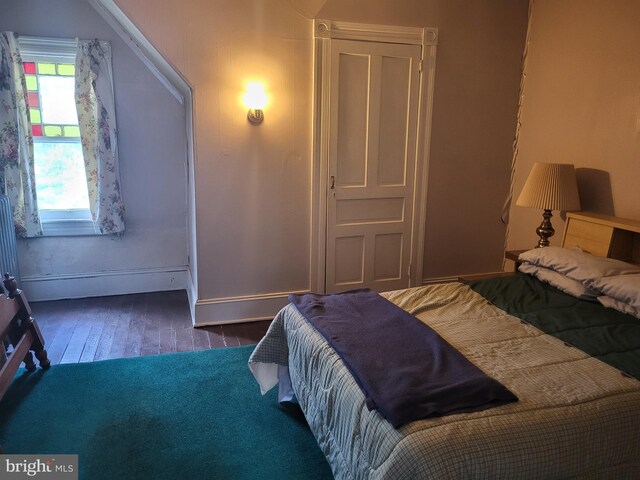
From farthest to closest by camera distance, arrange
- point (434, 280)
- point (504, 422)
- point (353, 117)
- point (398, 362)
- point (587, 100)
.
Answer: point (434, 280)
point (353, 117)
point (587, 100)
point (398, 362)
point (504, 422)

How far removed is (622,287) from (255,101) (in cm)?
244

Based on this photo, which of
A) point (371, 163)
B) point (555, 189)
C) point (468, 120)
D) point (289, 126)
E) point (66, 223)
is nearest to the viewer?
point (555, 189)

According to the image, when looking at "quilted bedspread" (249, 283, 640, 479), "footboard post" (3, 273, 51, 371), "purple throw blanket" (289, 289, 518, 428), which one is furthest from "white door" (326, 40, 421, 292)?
"footboard post" (3, 273, 51, 371)

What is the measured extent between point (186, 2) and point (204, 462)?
106 inches

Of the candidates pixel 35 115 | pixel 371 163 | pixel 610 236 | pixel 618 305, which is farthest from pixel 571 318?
pixel 35 115

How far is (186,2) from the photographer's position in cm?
302

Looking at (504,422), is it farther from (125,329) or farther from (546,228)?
(125,329)

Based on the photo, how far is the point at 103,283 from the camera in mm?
4098

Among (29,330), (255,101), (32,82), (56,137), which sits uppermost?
(32,82)

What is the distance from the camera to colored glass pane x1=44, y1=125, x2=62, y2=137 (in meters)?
3.83

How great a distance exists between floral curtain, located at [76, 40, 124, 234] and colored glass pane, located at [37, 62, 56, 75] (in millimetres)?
243

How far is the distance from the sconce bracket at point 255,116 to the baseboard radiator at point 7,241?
1.89 meters

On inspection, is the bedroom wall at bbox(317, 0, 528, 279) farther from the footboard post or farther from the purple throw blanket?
the footboard post

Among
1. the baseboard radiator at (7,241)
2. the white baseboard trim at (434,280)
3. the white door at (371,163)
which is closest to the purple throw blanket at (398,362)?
the white door at (371,163)
